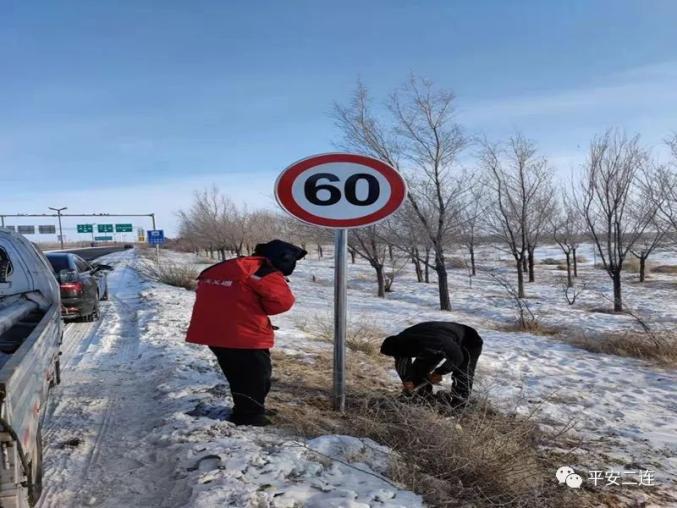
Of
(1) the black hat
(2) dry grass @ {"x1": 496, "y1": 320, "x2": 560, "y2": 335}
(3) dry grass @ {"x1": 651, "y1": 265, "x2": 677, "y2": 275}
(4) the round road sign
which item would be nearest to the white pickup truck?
(1) the black hat

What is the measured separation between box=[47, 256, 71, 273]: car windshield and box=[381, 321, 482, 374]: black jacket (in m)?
7.95

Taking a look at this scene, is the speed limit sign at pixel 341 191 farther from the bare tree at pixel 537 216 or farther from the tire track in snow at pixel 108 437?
the bare tree at pixel 537 216

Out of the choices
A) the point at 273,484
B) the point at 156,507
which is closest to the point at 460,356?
the point at 273,484

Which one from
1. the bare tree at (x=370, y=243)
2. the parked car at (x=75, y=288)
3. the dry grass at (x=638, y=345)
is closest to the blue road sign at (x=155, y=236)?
the bare tree at (x=370, y=243)

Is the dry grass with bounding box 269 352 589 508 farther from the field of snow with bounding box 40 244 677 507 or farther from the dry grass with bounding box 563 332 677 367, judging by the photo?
the dry grass with bounding box 563 332 677 367

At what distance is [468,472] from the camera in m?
2.92

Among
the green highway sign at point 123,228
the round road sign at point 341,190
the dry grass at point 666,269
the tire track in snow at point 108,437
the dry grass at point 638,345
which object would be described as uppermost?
the green highway sign at point 123,228

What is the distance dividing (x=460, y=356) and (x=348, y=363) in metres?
2.37

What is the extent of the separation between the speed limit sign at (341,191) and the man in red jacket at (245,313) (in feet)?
1.21

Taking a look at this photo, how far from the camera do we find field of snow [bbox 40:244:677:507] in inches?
108

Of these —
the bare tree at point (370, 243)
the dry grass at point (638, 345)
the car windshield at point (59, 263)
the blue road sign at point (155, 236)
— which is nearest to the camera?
the dry grass at point (638, 345)

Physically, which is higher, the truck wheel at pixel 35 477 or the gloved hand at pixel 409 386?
the truck wheel at pixel 35 477

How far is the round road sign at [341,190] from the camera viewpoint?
3775 mm

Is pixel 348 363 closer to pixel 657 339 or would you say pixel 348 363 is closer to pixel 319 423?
pixel 319 423
